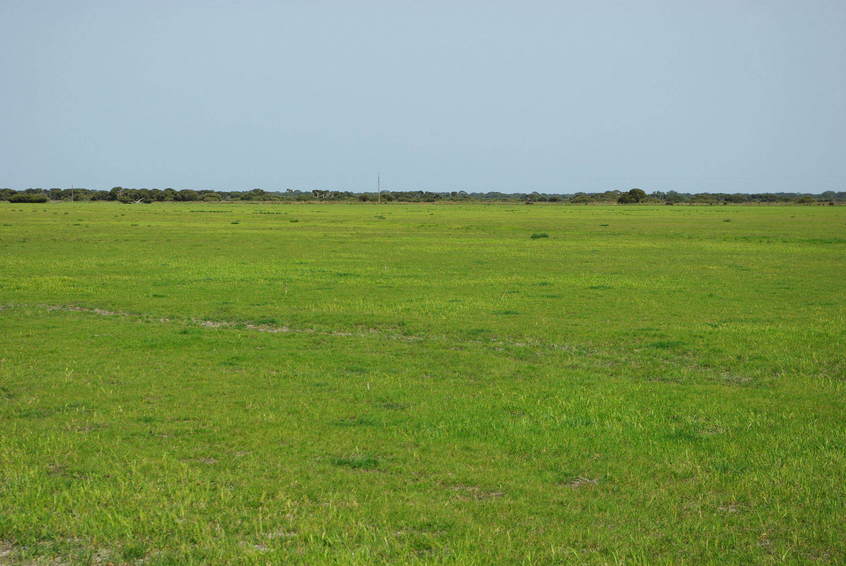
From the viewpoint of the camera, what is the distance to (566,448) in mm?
9805

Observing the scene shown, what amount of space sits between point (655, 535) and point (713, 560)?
62 centimetres

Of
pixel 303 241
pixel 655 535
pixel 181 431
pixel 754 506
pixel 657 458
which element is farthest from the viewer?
pixel 303 241

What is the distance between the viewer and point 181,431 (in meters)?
10.4

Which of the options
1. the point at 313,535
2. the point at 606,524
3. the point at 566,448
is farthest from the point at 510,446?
the point at 313,535

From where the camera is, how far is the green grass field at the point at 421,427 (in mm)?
7207

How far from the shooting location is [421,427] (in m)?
10.6

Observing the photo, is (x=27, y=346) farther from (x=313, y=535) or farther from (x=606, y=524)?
(x=606, y=524)

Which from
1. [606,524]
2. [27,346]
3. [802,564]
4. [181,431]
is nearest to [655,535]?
[606,524]

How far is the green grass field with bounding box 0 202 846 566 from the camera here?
284 inches

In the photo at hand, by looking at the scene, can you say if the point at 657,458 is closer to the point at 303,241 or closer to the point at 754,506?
the point at 754,506

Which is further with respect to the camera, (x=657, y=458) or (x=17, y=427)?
(x=17, y=427)

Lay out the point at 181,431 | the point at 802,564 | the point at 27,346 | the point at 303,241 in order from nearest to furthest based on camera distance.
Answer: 1. the point at 802,564
2. the point at 181,431
3. the point at 27,346
4. the point at 303,241

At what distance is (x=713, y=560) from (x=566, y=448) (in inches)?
126

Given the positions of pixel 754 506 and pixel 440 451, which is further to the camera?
pixel 440 451
